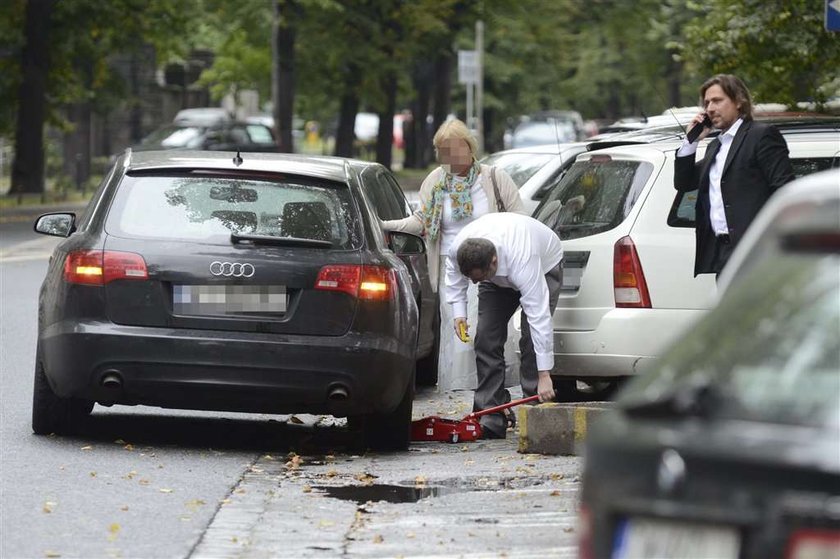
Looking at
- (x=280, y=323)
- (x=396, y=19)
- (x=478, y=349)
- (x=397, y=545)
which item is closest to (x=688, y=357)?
(x=397, y=545)

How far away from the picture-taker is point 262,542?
6879 mm

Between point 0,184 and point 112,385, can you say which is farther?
point 0,184

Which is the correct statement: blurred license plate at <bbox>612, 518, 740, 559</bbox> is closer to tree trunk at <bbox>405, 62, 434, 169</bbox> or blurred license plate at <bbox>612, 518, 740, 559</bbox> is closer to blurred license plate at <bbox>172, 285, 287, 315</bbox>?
blurred license plate at <bbox>172, 285, 287, 315</bbox>

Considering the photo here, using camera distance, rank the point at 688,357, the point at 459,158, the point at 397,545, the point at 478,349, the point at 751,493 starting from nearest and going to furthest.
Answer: the point at 751,493 < the point at 688,357 < the point at 397,545 < the point at 478,349 < the point at 459,158

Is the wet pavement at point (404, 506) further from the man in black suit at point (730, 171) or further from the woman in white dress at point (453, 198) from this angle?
the man in black suit at point (730, 171)

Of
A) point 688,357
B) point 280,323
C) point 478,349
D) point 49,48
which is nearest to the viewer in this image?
point 688,357

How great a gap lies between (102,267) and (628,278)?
2705 mm

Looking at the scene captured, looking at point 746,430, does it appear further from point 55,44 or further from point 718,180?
point 55,44

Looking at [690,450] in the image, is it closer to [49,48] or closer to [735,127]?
[735,127]

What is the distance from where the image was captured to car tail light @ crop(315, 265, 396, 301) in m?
8.80

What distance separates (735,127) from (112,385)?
10.7 ft

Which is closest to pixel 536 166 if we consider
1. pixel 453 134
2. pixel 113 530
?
pixel 453 134

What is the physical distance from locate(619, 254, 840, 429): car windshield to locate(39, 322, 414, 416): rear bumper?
507cm

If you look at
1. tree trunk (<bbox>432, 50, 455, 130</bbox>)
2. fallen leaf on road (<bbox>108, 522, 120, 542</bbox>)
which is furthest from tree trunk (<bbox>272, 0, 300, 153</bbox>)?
fallen leaf on road (<bbox>108, 522, 120, 542</bbox>)
